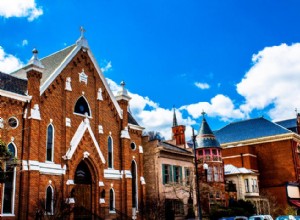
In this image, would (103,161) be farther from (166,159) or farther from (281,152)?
(281,152)

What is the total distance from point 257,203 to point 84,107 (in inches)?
1275

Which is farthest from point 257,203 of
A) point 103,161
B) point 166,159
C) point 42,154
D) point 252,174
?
point 42,154

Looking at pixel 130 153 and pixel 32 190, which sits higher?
pixel 130 153

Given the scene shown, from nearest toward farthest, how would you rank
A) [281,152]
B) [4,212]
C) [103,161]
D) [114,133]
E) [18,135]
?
[4,212]
[18,135]
[103,161]
[114,133]
[281,152]

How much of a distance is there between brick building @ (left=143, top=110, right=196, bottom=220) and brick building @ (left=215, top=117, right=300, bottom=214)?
73.8ft

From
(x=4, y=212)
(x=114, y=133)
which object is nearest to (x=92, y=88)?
(x=114, y=133)

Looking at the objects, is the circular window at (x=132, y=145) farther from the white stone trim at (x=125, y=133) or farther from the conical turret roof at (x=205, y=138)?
the conical turret roof at (x=205, y=138)

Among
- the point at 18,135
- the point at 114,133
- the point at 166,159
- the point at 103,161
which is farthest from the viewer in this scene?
the point at 166,159

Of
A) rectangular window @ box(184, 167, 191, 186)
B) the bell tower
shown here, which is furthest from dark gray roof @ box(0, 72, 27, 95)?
the bell tower

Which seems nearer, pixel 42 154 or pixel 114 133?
pixel 42 154

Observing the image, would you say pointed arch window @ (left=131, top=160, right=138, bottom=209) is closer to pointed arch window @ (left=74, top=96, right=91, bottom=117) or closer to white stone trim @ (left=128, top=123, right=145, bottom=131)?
white stone trim @ (left=128, top=123, right=145, bottom=131)

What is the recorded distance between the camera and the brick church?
25.5 meters

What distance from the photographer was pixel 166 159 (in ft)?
130

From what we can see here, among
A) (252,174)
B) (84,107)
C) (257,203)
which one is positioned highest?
(84,107)
